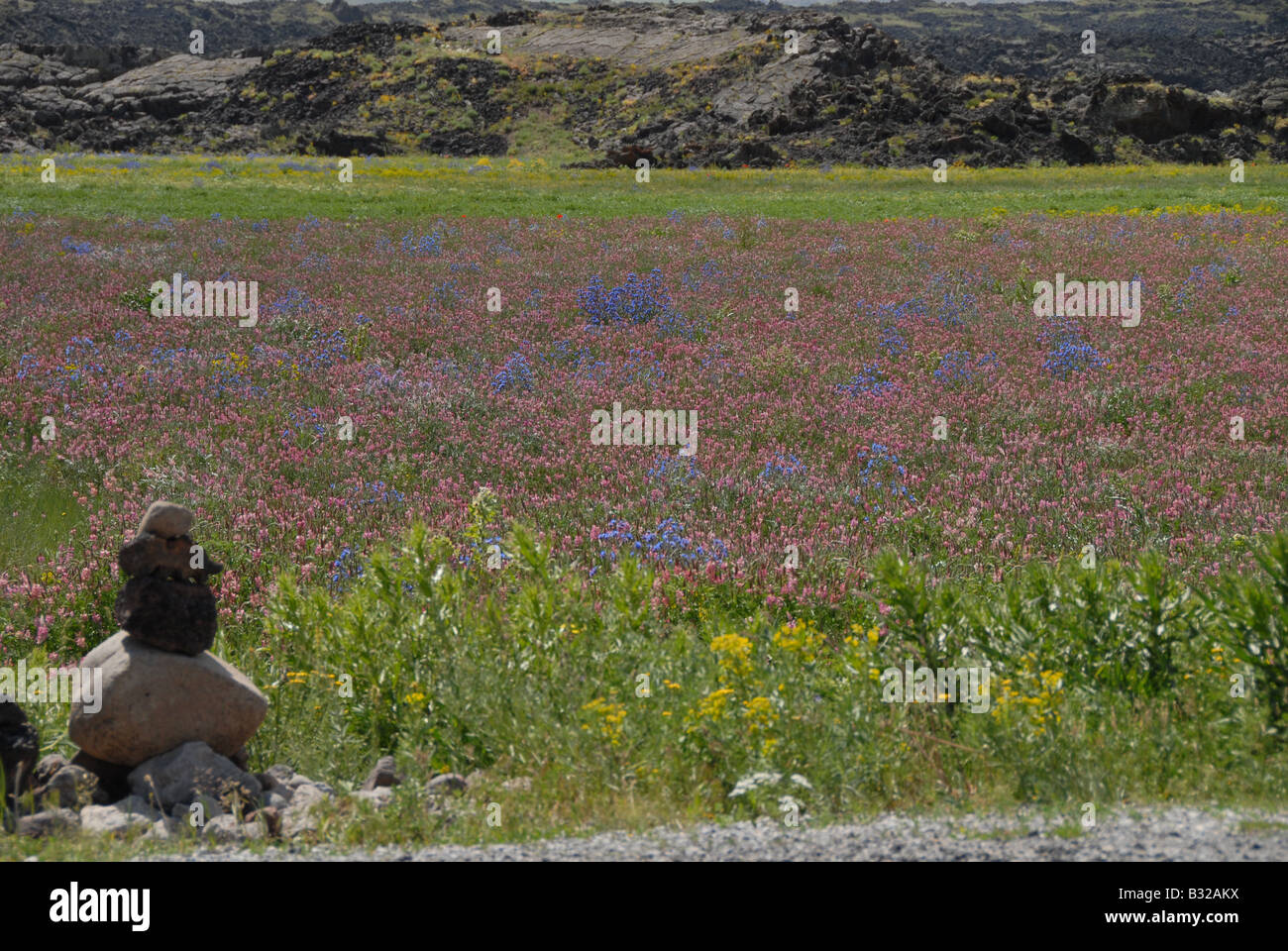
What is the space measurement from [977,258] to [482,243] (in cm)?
1226

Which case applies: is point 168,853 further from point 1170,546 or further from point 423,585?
point 1170,546

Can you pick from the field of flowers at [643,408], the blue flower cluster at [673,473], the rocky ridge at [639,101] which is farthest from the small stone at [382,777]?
the rocky ridge at [639,101]

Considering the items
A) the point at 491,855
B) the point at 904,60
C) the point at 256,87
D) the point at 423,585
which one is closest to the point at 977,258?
the point at 423,585

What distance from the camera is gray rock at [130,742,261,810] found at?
519 cm

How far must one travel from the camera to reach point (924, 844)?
4.12 metres

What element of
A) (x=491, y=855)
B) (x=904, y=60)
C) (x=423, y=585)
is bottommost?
(x=491, y=855)

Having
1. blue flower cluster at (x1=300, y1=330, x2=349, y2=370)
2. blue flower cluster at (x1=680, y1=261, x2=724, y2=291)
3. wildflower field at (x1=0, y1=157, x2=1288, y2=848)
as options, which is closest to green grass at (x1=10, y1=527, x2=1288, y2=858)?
wildflower field at (x1=0, y1=157, x2=1288, y2=848)

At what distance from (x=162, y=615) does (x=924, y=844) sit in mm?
4081

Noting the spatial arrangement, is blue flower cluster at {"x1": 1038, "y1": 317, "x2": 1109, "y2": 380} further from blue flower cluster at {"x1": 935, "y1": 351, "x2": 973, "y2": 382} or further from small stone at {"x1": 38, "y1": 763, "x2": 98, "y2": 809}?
small stone at {"x1": 38, "y1": 763, "x2": 98, "y2": 809}

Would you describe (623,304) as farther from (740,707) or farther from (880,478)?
(740,707)

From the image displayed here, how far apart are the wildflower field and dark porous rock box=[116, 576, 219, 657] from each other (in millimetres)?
786

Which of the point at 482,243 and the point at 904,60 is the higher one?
the point at 904,60

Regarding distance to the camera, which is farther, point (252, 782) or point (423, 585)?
point (423, 585)

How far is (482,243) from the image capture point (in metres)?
26.3
